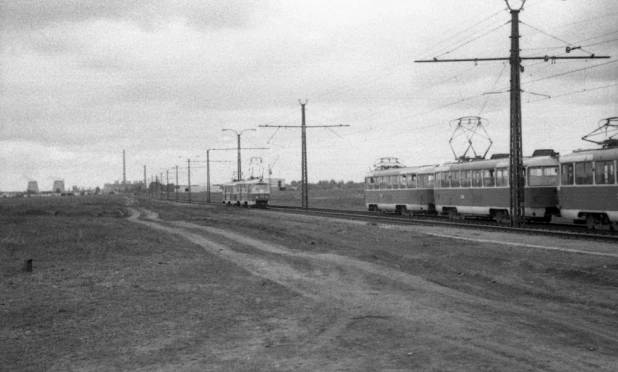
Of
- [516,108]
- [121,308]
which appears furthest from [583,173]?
[121,308]

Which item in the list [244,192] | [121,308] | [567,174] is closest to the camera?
[121,308]

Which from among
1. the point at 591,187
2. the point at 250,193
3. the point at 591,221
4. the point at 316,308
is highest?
the point at 591,187

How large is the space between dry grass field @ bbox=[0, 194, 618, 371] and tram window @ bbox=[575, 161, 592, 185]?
476 cm

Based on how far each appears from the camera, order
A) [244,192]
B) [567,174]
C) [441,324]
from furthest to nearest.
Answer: [244,192]
[567,174]
[441,324]

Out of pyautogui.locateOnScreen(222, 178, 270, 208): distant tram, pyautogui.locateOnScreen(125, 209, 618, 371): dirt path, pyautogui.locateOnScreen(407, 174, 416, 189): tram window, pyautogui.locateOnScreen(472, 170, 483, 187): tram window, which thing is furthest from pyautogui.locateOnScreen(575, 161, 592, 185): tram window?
pyautogui.locateOnScreen(222, 178, 270, 208): distant tram

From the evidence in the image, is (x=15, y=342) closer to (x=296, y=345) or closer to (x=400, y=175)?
(x=296, y=345)

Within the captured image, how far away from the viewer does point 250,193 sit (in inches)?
2464

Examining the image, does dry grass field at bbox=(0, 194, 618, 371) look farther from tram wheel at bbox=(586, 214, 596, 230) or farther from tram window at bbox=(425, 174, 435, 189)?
tram window at bbox=(425, 174, 435, 189)

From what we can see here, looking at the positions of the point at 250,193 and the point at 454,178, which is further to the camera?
the point at 250,193

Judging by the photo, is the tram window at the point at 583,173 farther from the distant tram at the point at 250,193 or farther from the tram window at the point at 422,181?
the distant tram at the point at 250,193

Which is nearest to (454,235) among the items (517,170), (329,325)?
(517,170)

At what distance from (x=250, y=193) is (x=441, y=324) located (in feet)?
178

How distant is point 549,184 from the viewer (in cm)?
2670

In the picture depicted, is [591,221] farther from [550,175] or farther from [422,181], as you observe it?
[422,181]
